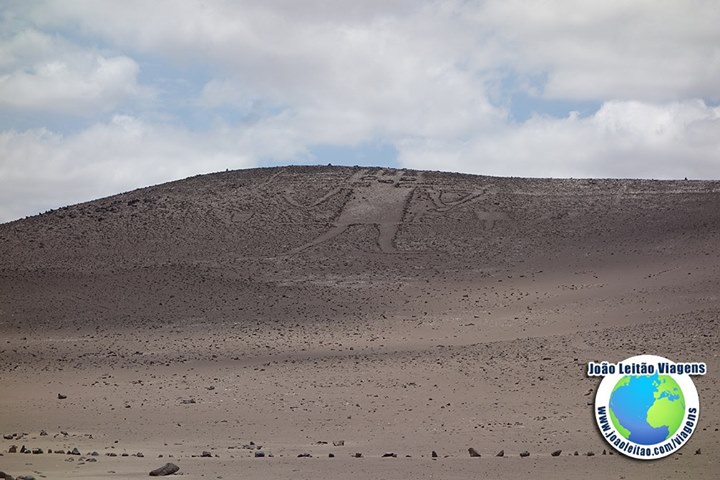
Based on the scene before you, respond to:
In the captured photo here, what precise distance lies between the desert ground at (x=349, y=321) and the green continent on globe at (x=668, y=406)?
1.95 feet

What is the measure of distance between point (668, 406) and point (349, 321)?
15.6m

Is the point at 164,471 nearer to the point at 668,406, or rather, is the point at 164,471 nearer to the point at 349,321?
the point at 668,406

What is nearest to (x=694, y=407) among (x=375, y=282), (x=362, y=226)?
(x=375, y=282)

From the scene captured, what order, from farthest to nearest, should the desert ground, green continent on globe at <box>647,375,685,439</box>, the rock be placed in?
the desert ground, green continent on globe at <box>647,375,685,439</box>, the rock

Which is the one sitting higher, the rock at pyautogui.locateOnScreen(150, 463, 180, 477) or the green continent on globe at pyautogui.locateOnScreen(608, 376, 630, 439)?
the green continent on globe at pyautogui.locateOnScreen(608, 376, 630, 439)

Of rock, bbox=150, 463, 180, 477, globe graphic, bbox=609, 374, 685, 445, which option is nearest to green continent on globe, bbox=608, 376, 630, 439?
globe graphic, bbox=609, 374, 685, 445

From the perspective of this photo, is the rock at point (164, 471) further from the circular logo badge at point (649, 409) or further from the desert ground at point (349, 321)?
the circular logo badge at point (649, 409)

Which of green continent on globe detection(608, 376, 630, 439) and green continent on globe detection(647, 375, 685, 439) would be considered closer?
green continent on globe detection(647, 375, 685, 439)

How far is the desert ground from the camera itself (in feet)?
46.2

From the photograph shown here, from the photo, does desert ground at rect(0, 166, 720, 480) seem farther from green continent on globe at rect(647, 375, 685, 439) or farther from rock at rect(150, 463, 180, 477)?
green continent on globe at rect(647, 375, 685, 439)

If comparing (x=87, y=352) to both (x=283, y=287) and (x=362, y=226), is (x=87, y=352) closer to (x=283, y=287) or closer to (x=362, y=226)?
(x=283, y=287)

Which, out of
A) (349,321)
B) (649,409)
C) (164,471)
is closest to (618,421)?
(649,409)

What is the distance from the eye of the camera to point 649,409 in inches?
446

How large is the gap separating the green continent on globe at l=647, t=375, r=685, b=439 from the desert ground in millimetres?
595
